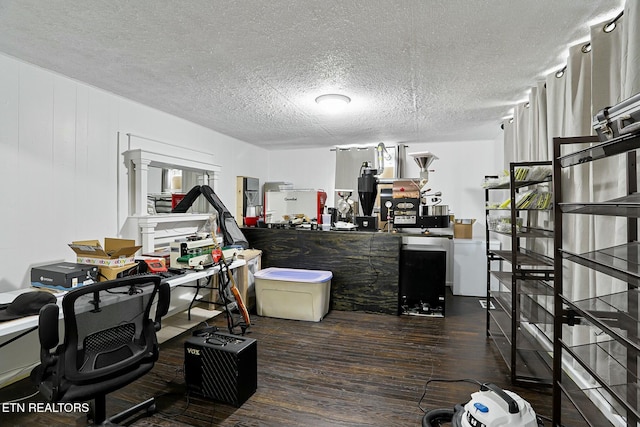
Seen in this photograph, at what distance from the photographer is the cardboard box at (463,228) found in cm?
482

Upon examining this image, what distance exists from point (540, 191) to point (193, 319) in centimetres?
370

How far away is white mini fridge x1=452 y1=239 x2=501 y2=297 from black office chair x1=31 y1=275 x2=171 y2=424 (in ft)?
13.1

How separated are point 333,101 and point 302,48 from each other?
1.01 meters

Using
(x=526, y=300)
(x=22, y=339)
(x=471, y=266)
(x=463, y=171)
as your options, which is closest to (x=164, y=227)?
(x=22, y=339)

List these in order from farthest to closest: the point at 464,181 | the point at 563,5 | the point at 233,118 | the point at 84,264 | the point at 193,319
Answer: the point at 464,181 < the point at 233,118 < the point at 193,319 < the point at 84,264 < the point at 563,5

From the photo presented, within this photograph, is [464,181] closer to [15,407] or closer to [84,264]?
[84,264]

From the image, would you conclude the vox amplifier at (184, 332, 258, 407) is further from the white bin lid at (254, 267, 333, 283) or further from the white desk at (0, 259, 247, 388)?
the white bin lid at (254, 267, 333, 283)

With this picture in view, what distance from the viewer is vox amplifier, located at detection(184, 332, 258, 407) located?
80.8 inches

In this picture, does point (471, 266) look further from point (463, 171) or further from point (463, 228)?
point (463, 171)

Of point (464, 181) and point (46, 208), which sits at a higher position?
point (464, 181)

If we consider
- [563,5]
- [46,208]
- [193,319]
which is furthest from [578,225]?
[46,208]

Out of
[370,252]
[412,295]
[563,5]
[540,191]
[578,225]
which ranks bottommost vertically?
[412,295]

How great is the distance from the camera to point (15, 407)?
2.06 metres

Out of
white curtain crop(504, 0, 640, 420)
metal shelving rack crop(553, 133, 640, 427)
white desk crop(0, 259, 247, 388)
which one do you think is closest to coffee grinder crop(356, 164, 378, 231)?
white desk crop(0, 259, 247, 388)
